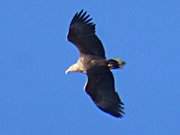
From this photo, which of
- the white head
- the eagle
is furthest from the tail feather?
the white head

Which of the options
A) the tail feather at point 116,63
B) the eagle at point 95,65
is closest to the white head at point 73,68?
the eagle at point 95,65

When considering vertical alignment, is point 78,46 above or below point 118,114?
above

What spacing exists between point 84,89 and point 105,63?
31.3 inches

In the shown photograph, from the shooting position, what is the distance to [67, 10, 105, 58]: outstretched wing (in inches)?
920

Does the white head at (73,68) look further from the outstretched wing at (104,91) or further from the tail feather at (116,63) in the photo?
the tail feather at (116,63)

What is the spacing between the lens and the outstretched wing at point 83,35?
23.4 meters

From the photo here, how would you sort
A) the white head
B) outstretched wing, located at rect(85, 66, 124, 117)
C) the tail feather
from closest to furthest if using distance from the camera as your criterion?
1. the tail feather
2. outstretched wing, located at rect(85, 66, 124, 117)
3. the white head

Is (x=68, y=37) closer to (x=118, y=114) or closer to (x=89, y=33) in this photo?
(x=89, y=33)

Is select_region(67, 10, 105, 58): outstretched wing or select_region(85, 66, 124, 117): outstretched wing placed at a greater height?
select_region(67, 10, 105, 58): outstretched wing

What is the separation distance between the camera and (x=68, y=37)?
936 inches

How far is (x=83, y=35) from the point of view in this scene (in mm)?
23578

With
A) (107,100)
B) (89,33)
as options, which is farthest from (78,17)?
(107,100)

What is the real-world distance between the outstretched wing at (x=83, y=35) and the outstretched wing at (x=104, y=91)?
44 centimetres

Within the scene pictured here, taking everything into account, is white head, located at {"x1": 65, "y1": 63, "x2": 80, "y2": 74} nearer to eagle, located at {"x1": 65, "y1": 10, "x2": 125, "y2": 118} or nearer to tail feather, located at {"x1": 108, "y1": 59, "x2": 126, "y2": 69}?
eagle, located at {"x1": 65, "y1": 10, "x2": 125, "y2": 118}
